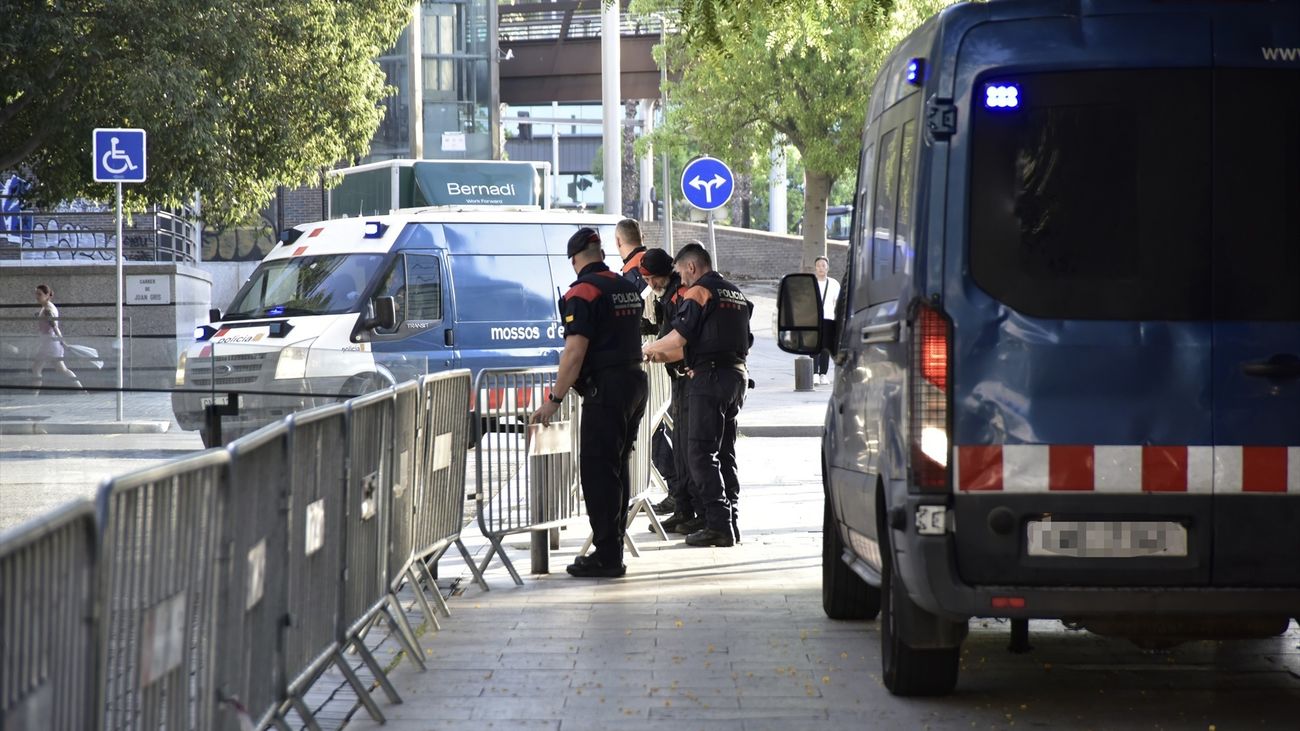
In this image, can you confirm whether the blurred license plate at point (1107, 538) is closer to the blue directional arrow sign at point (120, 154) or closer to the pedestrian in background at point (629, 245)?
the pedestrian in background at point (629, 245)

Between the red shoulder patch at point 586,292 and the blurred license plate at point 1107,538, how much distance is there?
4240 mm

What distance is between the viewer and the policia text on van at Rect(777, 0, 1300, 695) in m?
5.63

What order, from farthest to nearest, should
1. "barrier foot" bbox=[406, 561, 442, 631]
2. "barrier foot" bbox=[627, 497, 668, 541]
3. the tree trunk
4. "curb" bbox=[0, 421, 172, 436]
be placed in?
the tree trunk → "curb" bbox=[0, 421, 172, 436] → "barrier foot" bbox=[627, 497, 668, 541] → "barrier foot" bbox=[406, 561, 442, 631]

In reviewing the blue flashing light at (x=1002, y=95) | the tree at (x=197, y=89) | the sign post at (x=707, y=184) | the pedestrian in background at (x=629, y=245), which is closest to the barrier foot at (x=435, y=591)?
the blue flashing light at (x=1002, y=95)

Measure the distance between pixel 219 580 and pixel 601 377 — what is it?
5.31 metres

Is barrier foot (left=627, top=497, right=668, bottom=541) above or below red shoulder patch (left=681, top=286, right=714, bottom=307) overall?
below

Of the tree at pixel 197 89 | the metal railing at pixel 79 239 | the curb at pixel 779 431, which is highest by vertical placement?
the tree at pixel 197 89

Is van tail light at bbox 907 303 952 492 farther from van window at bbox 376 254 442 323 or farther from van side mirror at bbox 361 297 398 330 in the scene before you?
van window at bbox 376 254 442 323

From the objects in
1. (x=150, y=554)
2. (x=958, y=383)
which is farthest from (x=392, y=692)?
(x=150, y=554)

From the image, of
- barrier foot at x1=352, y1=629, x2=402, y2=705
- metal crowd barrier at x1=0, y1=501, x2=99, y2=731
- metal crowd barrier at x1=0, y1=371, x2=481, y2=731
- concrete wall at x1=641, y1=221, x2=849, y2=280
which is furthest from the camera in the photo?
concrete wall at x1=641, y1=221, x2=849, y2=280

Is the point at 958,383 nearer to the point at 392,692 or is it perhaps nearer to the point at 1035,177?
the point at 1035,177

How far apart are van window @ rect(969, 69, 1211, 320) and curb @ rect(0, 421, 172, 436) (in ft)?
23.2

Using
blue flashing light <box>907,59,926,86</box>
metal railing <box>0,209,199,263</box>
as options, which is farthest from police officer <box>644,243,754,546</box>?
metal railing <box>0,209,199,263</box>

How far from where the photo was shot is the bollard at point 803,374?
990 inches
